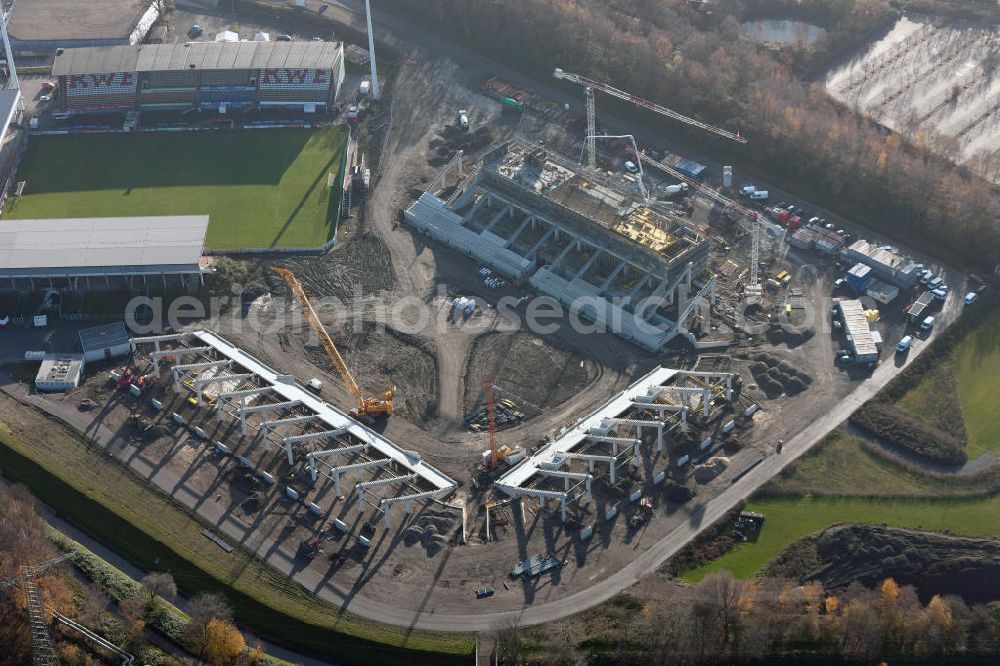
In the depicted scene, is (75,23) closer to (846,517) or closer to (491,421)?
(491,421)

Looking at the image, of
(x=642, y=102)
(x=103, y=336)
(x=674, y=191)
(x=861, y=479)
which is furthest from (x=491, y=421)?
(x=642, y=102)

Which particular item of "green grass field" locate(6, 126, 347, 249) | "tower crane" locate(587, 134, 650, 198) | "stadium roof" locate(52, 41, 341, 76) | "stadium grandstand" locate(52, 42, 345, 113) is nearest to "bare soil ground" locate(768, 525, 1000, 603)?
"tower crane" locate(587, 134, 650, 198)

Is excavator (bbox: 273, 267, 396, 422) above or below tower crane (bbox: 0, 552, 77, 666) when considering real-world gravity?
above

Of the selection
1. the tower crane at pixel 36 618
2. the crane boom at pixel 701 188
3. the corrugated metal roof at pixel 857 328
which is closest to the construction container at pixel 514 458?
the corrugated metal roof at pixel 857 328

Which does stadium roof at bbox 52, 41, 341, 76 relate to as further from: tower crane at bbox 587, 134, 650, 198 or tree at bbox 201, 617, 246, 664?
tree at bbox 201, 617, 246, 664

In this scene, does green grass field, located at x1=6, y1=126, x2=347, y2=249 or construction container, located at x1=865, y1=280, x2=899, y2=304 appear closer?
construction container, located at x1=865, y1=280, x2=899, y2=304

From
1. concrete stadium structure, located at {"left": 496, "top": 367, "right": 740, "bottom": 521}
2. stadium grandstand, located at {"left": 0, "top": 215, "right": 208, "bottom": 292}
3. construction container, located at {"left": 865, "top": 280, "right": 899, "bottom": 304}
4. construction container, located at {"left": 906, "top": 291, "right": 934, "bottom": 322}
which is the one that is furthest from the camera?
construction container, located at {"left": 865, "top": 280, "right": 899, "bottom": 304}
